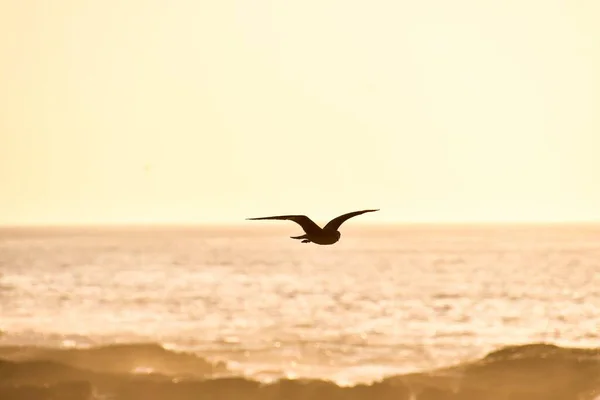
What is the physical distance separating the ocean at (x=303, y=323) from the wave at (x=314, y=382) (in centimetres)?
8

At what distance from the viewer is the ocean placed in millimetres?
24969

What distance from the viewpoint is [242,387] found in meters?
23.0

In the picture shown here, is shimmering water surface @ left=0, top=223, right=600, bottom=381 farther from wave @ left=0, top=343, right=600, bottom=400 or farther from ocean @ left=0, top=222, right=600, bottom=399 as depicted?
wave @ left=0, top=343, right=600, bottom=400

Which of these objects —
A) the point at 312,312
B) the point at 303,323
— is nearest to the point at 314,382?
the point at 303,323

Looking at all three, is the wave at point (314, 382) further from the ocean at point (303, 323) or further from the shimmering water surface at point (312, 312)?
the shimmering water surface at point (312, 312)

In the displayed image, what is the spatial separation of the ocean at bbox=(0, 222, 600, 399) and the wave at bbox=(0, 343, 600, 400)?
0.26 feet

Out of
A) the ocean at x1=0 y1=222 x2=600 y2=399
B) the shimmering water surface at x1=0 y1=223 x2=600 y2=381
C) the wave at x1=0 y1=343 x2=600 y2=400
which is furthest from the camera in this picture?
the shimmering water surface at x1=0 y1=223 x2=600 y2=381

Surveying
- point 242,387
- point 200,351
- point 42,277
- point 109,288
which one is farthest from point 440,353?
point 42,277

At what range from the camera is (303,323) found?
143 ft

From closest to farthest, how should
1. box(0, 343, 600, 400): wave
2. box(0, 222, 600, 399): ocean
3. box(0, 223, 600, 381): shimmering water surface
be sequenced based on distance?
box(0, 343, 600, 400): wave → box(0, 222, 600, 399): ocean → box(0, 223, 600, 381): shimmering water surface

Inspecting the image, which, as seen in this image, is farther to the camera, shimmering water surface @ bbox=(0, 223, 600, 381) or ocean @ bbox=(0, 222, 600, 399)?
shimmering water surface @ bbox=(0, 223, 600, 381)

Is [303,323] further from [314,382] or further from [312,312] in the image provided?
[314,382]

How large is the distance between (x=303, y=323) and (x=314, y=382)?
2023cm

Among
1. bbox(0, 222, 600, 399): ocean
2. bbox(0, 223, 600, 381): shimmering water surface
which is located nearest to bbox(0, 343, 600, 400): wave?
bbox(0, 222, 600, 399): ocean
